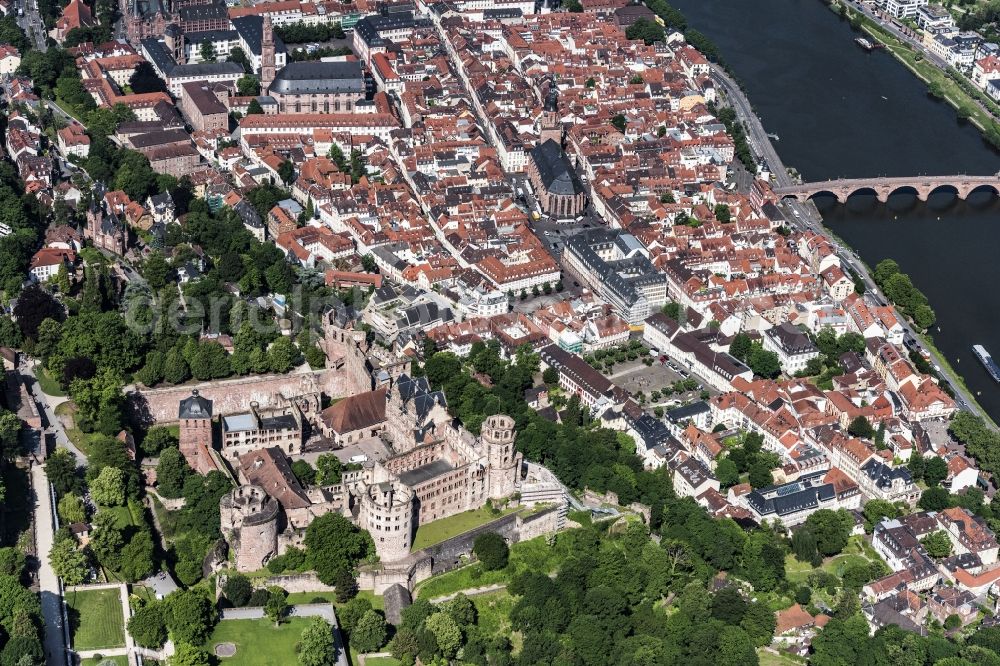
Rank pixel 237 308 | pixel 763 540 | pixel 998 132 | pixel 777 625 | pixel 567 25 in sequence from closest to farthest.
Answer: pixel 777 625, pixel 763 540, pixel 237 308, pixel 998 132, pixel 567 25

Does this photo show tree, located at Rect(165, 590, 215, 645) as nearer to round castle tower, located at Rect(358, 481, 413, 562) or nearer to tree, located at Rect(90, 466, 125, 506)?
round castle tower, located at Rect(358, 481, 413, 562)

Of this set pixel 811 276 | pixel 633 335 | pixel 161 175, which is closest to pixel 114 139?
pixel 161 175

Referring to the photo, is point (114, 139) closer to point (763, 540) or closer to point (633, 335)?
point (633, 335)

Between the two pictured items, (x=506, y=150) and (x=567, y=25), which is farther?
(x=567, y=25)

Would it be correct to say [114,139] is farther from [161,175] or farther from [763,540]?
[763,540]

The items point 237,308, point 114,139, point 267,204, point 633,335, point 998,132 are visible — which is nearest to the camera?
point 237,308
